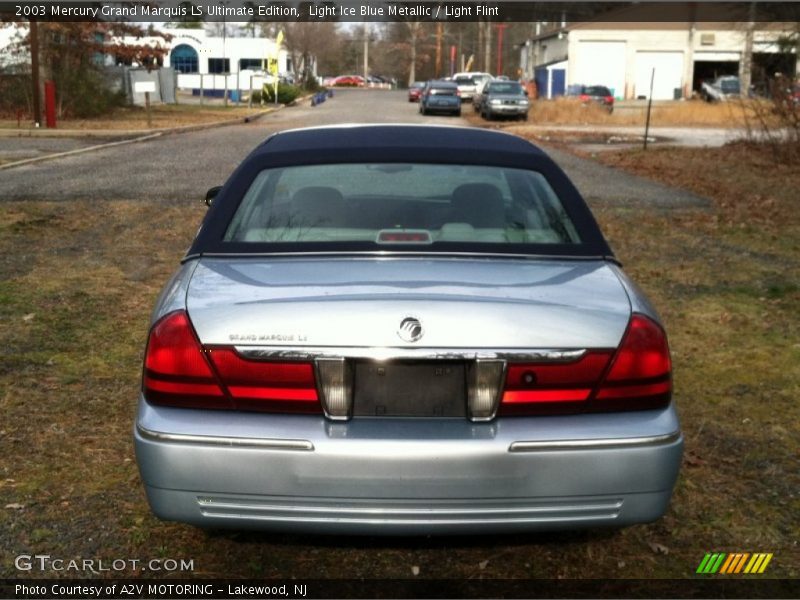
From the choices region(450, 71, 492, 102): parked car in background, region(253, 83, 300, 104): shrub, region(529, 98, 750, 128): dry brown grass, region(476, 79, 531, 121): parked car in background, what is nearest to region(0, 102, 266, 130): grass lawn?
region(253, 83, 300, 104): shrub

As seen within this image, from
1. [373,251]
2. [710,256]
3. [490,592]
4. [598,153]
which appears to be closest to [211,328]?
[373,251]

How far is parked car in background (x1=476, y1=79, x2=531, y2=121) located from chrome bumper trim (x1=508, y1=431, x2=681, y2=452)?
38948 millimetres

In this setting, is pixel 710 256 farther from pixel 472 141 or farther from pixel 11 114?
pixel 11 114

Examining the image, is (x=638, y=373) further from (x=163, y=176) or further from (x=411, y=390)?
(x=163, y=176)

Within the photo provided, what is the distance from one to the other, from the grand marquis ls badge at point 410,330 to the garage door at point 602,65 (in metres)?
64.7

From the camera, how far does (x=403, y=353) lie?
3.09 m

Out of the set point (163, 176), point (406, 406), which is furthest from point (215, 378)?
point (163, 176)

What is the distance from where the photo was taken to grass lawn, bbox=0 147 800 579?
378cm

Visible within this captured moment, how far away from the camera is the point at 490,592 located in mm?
3543

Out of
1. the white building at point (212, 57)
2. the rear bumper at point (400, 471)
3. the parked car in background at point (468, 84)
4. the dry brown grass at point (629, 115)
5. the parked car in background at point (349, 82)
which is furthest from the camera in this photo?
the parked car in background at point (349, 82)

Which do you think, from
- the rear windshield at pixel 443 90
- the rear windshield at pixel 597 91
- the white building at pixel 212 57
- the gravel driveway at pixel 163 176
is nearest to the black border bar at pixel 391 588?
the gravel driveway at pixel 163 176

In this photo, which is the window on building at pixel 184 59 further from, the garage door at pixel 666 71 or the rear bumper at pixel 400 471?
the rear bumper at pixel 400 471

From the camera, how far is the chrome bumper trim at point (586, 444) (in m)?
3.10

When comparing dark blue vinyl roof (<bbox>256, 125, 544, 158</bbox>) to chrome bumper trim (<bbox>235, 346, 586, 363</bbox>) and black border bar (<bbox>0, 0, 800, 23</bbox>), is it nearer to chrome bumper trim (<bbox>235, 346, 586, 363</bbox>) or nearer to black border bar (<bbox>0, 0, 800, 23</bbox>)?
chrome bumper trim (<bbox>235, 346, 586, 363</bbox>)
